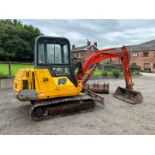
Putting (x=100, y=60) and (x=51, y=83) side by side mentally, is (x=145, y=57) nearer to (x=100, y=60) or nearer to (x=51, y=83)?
(x=100, y=60)

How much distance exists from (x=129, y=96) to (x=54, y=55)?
4279 mm

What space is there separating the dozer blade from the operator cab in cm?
302

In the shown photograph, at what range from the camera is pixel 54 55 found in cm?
580

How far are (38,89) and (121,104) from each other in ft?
12.2

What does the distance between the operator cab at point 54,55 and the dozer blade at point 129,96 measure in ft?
9.91

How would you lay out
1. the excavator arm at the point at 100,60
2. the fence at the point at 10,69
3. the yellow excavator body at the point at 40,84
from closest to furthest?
the yellow excavator body at the point at 40,84 < the excavator arm at the point at 100,60 < the fence at the point at 10,69

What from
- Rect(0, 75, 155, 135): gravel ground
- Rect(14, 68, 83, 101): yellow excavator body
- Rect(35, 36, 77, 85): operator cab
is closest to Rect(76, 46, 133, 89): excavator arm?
Rect(35, 36, 77, 85): operator cab

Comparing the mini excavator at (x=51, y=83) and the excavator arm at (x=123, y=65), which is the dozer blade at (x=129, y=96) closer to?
the excavator arm at (x=123, y=65)

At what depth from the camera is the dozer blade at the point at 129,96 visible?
756 cm

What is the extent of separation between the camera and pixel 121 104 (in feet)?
24.1

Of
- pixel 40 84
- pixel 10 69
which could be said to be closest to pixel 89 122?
pixel 40 84

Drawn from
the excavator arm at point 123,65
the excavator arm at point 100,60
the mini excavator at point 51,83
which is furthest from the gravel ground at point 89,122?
the excavator arm at point 100,60

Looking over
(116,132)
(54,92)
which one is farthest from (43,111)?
(116,132)

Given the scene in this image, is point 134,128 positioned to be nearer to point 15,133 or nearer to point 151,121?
point 151,121
